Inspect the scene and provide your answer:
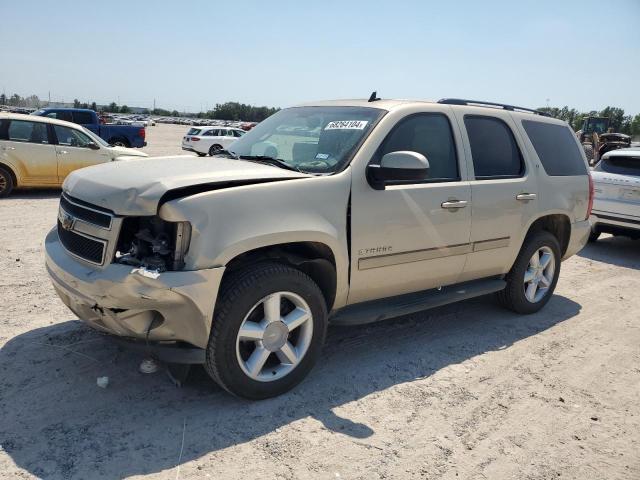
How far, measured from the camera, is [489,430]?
335cm

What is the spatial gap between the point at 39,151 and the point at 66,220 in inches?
349

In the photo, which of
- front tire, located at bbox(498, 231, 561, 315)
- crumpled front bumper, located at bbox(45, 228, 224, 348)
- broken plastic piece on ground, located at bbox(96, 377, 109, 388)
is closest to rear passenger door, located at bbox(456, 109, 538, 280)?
front tire, located at bbox(498, 231, 561, 315)

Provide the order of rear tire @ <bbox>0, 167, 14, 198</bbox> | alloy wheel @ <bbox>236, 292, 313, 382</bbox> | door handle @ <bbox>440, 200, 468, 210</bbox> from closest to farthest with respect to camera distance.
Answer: alloy wheel @ <bbox>236, 292, 313, 382</bbox> < door handle @ <bbox>440, 200, 468, 210</bbox> < rear tire @ <bbox>0, 167, 14, 198</bbox>

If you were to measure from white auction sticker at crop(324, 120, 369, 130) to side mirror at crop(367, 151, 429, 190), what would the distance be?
1.28 feet

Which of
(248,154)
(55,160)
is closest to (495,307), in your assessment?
(248,154)

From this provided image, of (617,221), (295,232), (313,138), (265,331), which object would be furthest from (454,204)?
(617,221)

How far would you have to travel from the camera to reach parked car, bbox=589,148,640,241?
8.52m

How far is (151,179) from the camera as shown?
314 cm

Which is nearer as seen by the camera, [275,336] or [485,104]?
[275,336]

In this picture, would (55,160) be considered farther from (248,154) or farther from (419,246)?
(419,246)

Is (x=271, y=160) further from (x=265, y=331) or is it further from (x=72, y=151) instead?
(x=72, y=151)

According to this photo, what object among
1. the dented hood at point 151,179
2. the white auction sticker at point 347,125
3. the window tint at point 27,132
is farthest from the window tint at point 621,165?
the window tint at point 27,132

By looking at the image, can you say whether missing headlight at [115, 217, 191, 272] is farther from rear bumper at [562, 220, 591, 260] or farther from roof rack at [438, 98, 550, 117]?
rear bumper at [562, 220, 591, 260]

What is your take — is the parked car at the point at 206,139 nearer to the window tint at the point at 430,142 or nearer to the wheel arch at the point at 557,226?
the wheel arch at the point at 557,226
